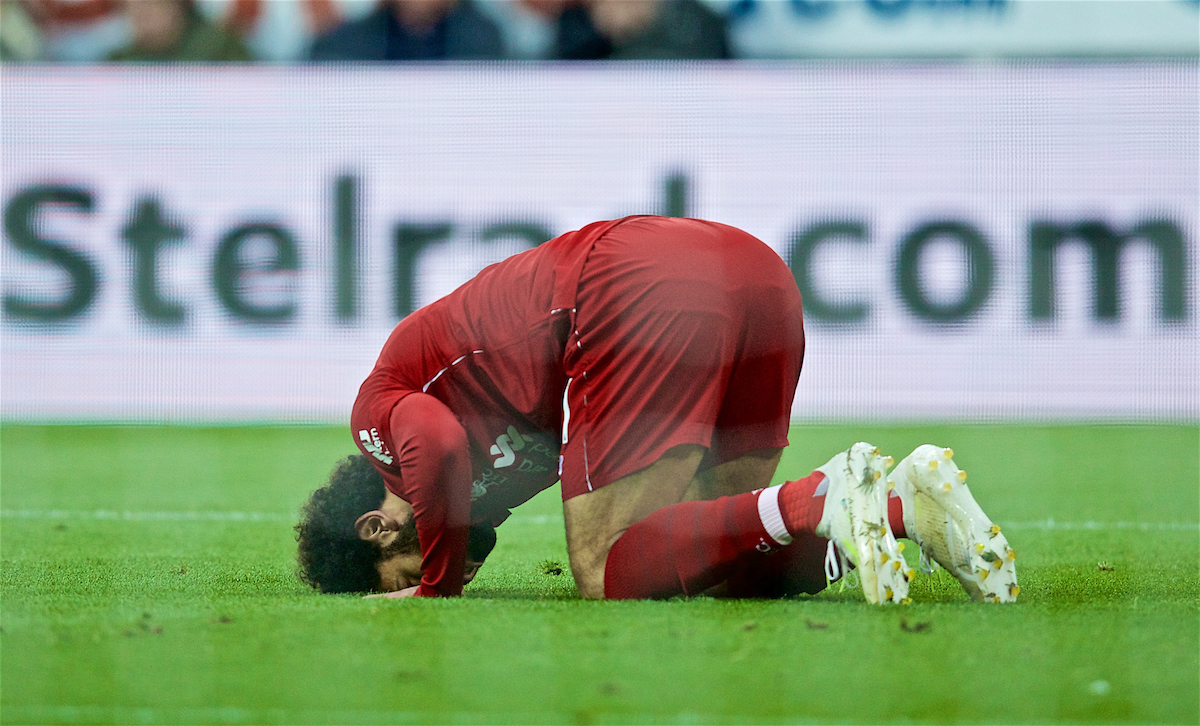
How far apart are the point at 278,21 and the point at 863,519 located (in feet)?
9.29

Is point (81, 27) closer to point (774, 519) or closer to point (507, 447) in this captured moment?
point (507, 447)

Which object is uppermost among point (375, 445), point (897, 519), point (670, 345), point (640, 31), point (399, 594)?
point (640, 31)

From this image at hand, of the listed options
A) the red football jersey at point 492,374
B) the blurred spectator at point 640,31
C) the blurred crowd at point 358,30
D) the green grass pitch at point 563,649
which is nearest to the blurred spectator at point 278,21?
the blurred crowd at point 358,30

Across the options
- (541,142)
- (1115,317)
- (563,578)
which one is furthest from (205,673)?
(541,142)

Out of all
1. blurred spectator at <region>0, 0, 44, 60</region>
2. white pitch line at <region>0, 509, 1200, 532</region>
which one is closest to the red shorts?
white pitch line at <region>0, 509, 1200, 532</region>

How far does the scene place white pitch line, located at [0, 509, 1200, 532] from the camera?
11.4 feet

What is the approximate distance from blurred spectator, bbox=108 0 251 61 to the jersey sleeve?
2279 millimetres

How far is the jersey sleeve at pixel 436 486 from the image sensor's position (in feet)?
6.46

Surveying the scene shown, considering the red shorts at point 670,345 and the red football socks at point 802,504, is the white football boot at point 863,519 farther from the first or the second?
the red shorts at point 670,345

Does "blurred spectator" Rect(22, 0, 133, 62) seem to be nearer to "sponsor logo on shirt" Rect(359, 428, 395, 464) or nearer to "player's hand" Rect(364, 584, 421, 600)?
"sponsor logo on shirt" Rect(359, 428, 395, 464)

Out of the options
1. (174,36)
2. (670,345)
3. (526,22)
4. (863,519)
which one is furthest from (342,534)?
(526,22)

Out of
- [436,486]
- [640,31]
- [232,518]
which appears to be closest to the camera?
[436,486]

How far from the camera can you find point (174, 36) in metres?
3.88

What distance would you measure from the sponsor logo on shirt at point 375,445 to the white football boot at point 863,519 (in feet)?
2.63
